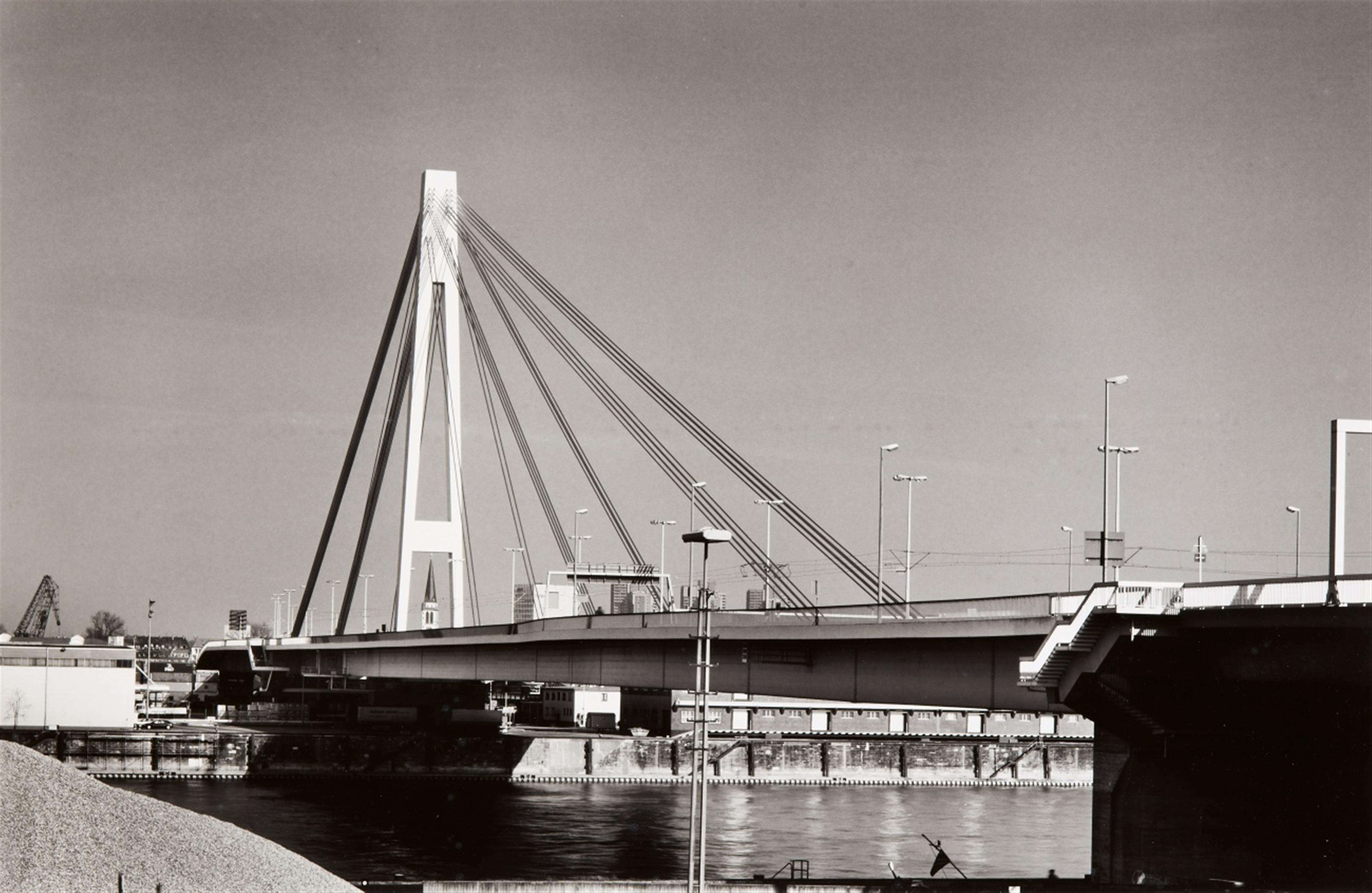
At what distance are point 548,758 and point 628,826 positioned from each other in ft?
78.7

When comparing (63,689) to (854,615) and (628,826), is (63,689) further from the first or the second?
(854,615)

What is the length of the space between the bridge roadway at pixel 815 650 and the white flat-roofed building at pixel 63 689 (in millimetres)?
27626

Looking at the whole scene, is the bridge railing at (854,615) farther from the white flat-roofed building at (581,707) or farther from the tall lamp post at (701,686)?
the white flat-roofed building at (581,707)

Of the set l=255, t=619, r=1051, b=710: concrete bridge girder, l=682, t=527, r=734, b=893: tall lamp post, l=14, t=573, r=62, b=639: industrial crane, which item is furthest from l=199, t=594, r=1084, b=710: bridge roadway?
l=14, t=573, r=62, b=639: industrial crane

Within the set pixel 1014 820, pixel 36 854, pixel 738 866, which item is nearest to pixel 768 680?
pixel 738 866

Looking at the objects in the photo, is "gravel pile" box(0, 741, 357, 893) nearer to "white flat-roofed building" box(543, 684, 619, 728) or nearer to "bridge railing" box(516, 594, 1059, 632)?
"bridge railing" box(516, 594, 1059, 632)

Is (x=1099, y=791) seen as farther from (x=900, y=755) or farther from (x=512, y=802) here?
(x=900, y=755)

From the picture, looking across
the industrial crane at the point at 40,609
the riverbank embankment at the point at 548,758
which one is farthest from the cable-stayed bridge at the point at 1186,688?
the industrial crane at the point at 40,609

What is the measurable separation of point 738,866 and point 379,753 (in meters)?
38.8

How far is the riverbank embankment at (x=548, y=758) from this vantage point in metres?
73.0

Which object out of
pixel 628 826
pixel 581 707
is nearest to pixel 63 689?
pixel 581 707

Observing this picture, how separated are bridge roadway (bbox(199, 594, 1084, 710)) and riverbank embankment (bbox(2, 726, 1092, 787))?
63.5 feet

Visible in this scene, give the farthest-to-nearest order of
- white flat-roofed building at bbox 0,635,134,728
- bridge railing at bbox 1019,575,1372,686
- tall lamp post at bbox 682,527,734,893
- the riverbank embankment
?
white flat-roofed building at bbox 0,635,134,728 → the riverbank embankment → bridge railing at bbox 1019,575,1372,686 → tall lamp post at bbox 682,527,734,893

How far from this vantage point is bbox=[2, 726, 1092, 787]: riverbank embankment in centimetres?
7300
